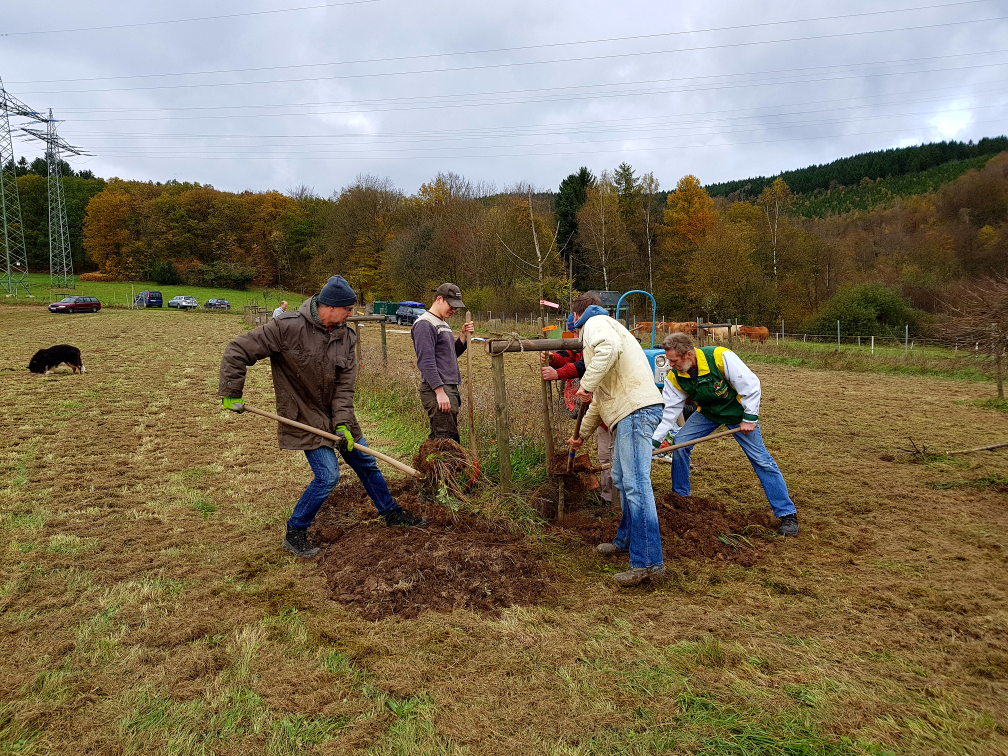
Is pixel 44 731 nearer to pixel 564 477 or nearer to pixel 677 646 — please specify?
pixel 677 646

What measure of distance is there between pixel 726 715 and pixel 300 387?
339 centimetres

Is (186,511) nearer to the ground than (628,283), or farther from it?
nearer to the ground

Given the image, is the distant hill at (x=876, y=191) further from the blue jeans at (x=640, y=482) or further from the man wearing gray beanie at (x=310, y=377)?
the man wearing gray beanie at (x=310, y=377)

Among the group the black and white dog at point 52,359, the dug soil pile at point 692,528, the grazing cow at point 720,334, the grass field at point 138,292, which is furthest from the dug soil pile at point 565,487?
the grass field at point 138,292

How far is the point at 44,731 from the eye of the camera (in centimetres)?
251

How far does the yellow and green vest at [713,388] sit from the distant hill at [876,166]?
63.4m

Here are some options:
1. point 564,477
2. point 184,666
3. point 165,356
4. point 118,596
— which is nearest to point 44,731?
point 184,666

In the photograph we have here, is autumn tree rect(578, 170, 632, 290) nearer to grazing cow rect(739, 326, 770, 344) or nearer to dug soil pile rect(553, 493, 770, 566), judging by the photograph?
grazing cow rect(739, 326, 770, 344)

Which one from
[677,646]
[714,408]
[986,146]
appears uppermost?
[986,146]

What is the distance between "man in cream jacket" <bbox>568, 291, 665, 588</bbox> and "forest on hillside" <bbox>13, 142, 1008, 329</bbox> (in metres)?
18.7

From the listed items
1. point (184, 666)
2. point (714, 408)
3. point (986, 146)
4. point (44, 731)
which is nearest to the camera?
point (44, 731)

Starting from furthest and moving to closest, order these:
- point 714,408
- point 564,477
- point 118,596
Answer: point 564,477 → point 714,408 → point 118,596

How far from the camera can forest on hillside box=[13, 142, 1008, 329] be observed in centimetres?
3269

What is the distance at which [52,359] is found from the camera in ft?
43.5
